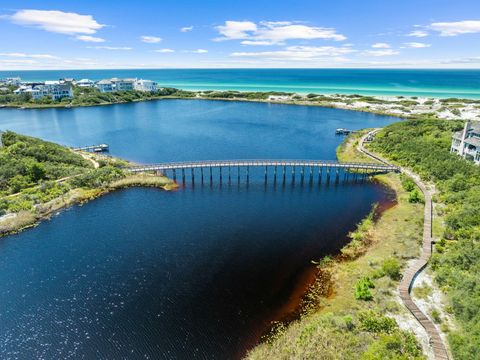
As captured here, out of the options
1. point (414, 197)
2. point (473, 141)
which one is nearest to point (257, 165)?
point (414, 197)

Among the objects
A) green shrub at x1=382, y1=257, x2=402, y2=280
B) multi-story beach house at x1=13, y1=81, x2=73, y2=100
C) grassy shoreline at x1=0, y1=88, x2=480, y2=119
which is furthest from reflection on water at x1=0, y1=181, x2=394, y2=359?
multi-story beach house at x1=13, y1=81, x2=73, y2=100

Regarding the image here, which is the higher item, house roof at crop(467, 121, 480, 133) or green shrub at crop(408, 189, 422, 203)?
house roof at crop(467, 121, 480, 133)

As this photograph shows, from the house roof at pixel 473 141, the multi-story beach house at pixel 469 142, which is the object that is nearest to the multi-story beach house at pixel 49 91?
the multi-story beach house at pixel 469 142

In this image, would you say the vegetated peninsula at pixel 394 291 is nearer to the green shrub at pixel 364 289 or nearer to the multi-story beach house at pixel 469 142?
the green shrub at pixel 364 289

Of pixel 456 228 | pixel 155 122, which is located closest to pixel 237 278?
pixel 456 228

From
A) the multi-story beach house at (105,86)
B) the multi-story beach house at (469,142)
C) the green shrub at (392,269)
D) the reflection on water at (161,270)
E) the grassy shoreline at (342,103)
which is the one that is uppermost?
the multi-story beach house at (105,86)

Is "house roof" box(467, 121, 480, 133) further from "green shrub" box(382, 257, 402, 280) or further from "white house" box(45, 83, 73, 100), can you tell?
"white house" box(45, 83, 73, 100)
